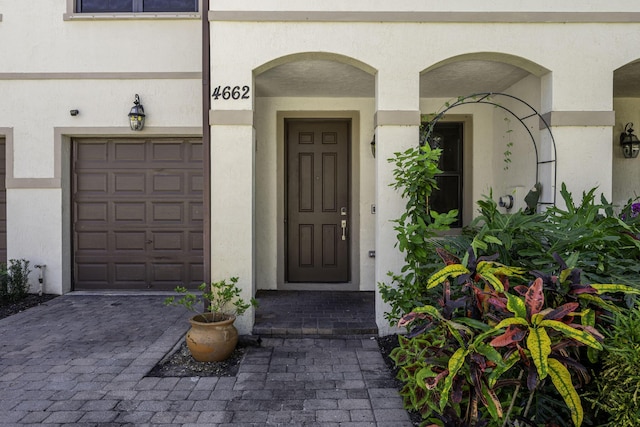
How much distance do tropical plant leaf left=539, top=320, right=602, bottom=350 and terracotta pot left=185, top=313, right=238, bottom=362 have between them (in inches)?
106

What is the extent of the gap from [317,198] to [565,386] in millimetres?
4601

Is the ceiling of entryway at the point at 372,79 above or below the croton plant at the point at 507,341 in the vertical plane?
above

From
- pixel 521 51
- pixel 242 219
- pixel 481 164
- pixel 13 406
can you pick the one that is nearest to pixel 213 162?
pixel 242 219

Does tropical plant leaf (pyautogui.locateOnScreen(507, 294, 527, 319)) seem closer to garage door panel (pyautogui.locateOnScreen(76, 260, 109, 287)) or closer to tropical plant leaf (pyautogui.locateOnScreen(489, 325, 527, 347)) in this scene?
tropical plant leaf (pyautogui.locateOnScreen(489, 325, 527, 347))

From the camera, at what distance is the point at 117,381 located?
3322 mm

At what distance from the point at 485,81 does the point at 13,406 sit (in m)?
5.71

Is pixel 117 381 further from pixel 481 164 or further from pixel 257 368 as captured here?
pixel 481 164

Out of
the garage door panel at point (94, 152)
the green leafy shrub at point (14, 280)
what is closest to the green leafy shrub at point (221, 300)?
the green leafy shrub at point (14, 280)

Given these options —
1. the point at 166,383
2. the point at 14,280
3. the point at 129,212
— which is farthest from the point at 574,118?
the point at 14,280

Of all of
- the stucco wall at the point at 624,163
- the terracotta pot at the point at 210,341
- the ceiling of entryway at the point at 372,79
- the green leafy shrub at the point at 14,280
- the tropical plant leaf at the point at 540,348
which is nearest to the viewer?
the tropical plant leaf at the point at 540,348

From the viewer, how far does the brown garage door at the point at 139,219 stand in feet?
20.1

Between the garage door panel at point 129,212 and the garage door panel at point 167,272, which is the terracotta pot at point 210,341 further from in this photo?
the garage door panel at point 129,212

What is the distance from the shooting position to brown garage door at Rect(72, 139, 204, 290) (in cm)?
614

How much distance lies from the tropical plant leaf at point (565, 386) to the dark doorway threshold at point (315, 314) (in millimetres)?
2624
